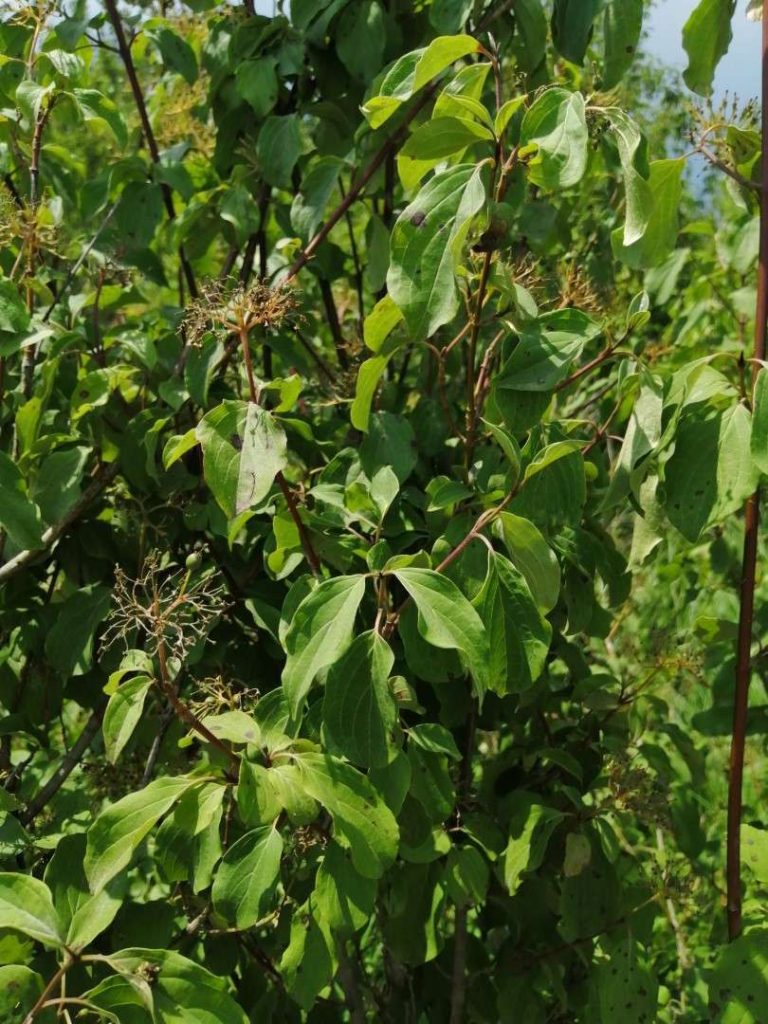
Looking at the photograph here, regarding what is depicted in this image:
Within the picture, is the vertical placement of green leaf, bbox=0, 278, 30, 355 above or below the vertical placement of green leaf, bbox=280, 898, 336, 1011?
above

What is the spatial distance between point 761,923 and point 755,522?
54 centimetres

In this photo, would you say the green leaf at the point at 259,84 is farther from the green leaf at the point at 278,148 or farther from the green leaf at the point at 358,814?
the green leaf at the point at 358,814

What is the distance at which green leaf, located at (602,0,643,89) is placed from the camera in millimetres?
1479

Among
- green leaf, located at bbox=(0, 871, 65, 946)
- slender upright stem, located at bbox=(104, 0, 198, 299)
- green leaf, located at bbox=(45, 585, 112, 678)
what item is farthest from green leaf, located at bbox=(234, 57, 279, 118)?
green leaf, located at bbox=(0, 871, 65, 946)

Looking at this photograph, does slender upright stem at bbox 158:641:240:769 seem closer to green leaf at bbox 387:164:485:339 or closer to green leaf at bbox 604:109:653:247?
green leaf at bbox 387:164:485:339

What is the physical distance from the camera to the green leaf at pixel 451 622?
1.16 meters

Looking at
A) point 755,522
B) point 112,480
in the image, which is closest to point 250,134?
point 112,480

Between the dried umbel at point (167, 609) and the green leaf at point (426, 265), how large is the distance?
0.35 metres

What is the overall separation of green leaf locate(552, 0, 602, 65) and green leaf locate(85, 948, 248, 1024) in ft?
3.93

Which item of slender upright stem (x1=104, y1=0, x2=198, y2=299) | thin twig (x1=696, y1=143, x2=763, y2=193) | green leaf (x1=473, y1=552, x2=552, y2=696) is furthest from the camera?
slender upright stem (x1=104, y1=0, x2=198, y2=299)

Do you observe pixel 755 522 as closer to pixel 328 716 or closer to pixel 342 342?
pixel 328 716

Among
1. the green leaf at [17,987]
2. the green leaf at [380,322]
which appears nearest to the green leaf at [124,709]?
the green leaf at [17,987]

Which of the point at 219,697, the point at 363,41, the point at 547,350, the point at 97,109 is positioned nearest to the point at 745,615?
the point at 547,350

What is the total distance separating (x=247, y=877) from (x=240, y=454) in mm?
447
